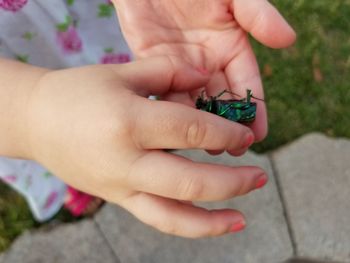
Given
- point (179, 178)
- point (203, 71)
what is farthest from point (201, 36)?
point (179, 178)

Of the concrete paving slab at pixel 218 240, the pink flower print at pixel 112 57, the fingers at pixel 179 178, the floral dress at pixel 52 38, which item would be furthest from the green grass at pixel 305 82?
the fingers at pixel 179 178

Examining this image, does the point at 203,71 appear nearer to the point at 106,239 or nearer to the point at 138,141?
the point at 138,141

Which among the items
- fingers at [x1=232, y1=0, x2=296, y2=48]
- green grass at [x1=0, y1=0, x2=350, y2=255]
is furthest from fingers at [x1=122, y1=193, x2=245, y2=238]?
green grass at [x1=0, y1=0, x2=350, y2=255]

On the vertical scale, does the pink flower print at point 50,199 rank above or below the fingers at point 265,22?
Answer: below

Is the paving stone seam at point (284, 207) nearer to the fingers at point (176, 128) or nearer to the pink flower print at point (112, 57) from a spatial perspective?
the pink flower print at point (112, 57)

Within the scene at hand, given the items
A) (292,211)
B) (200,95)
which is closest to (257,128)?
(200,95)

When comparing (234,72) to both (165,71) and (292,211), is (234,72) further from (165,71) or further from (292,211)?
(292,211)
